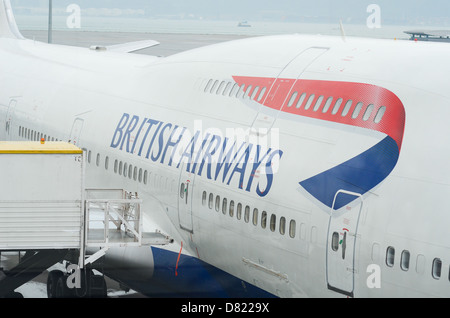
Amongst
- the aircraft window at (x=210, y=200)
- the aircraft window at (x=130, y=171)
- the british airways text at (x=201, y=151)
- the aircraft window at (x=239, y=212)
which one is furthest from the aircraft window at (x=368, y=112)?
the aircraft window at (x=130, y=171)

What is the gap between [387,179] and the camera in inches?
446

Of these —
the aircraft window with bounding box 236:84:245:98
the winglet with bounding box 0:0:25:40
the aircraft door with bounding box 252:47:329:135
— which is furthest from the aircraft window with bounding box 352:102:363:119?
the winglet with bounding box 0:0:25:40

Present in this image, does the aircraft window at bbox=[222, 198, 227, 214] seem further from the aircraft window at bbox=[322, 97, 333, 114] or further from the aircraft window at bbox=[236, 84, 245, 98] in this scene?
the aircraft window at bbox=[322, 97, 333, 114]

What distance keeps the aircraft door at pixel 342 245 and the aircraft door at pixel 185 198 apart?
4.24m

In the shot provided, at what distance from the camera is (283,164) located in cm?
1333

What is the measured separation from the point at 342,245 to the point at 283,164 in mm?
2107

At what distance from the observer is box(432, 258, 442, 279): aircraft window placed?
10.4 metres

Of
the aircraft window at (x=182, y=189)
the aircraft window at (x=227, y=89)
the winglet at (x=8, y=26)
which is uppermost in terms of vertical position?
the winglet at (x=8, y=26)

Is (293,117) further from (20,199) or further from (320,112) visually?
(20,199)

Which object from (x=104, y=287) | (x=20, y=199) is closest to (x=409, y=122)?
(x=20, y=199)

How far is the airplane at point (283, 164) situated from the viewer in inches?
437

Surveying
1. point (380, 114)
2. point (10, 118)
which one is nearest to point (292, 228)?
point (380, 114)

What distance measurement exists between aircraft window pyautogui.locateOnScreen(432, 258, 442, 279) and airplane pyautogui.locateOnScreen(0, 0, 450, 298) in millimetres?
50

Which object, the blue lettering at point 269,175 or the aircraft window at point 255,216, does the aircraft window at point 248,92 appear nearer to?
the blue lettering at point 269,175
